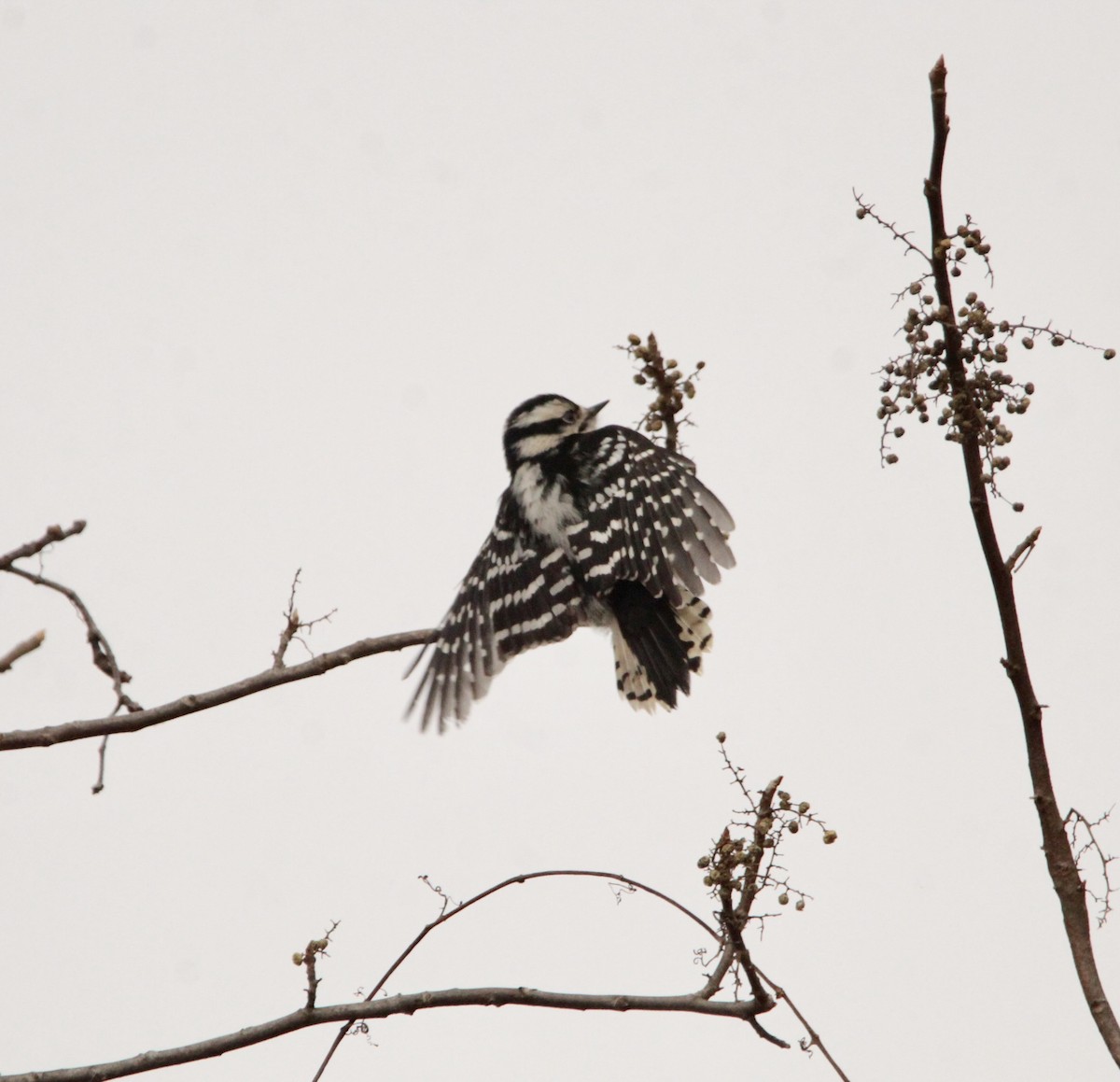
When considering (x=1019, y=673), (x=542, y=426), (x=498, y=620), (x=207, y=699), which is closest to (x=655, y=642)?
(x=498, y=620)

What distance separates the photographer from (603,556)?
18.9ft

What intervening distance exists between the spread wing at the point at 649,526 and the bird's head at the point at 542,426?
46 cm

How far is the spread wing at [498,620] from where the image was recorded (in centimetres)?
595

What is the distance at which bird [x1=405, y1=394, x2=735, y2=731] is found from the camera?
5.67 m

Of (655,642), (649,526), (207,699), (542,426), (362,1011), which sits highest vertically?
(542,426)

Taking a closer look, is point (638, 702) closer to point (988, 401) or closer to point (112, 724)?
point (112, 724)

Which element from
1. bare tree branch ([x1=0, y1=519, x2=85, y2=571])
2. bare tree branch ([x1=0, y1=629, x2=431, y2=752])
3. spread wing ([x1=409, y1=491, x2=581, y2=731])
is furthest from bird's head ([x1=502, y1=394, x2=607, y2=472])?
bare tree branch ([x1=0, y1=519, x2=85, y2=571])

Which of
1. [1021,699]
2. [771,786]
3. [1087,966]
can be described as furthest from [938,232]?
[1087,966]

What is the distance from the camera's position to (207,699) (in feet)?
11.6

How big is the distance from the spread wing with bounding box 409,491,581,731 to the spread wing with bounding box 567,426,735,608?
181mm

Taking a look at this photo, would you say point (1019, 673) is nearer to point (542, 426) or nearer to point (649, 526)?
point (649, 526)

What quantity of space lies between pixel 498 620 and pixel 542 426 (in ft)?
3.52

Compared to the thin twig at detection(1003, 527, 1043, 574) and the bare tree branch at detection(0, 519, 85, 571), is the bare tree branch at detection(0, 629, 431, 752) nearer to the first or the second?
the bare tree branch at detection(0, 519, 85, 571)

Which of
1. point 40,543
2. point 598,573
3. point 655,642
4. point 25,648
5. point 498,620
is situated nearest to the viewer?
point 25,648
